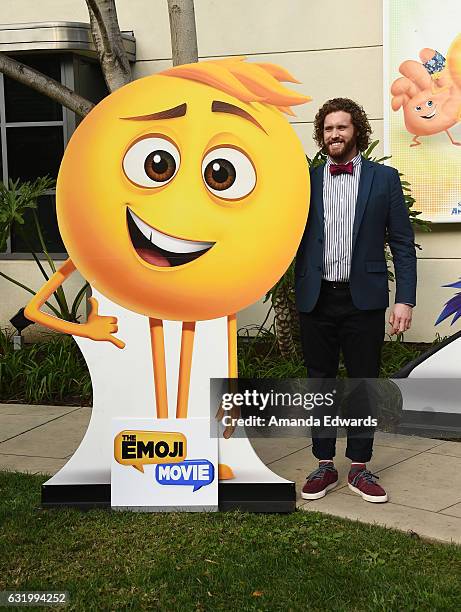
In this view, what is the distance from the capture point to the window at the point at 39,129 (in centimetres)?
941

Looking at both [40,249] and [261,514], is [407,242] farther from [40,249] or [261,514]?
[40,249]

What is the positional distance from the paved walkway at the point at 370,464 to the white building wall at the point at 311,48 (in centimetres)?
274

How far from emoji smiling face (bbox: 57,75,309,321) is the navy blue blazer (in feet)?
0.76

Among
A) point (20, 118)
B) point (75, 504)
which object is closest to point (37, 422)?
point (75, 504)

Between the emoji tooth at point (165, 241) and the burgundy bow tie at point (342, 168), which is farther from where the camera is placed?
the burgundy bow tie at point (342, 168)

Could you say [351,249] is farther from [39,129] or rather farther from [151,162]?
[39,129]

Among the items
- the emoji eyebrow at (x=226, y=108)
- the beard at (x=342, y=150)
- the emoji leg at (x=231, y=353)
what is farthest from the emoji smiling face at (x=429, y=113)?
the emoji leg at (x=231, y=353)

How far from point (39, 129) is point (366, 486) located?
6086 mm

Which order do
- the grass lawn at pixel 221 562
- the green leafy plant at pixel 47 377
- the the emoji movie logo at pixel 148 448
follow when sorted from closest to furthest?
the grass lawn at pixel 221 562 → the the emoji movie logo at pixel 148 448 → the green leafy plant at pixel 47 377

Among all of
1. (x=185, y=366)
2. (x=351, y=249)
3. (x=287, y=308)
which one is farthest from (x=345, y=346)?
(x=287, y=308)

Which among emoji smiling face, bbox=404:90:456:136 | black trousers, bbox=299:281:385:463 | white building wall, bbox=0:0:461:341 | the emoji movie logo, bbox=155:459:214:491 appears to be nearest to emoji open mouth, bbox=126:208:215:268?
black trousers, bbox=299:281:385:463

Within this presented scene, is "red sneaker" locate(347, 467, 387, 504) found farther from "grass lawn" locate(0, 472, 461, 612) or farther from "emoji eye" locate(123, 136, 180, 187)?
"emoji eye" locate(123, 136, 180, 187)

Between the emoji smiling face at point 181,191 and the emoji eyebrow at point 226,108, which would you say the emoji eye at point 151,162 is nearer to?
the emoji smiling face at point 181,191

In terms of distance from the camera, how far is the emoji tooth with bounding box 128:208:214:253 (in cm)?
443
